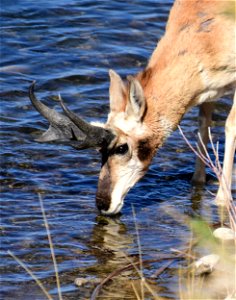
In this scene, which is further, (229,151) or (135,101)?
(229,151)

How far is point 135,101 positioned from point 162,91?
364mm

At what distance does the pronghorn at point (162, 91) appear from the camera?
9484mm

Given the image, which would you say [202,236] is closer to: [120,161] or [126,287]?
[126,287]

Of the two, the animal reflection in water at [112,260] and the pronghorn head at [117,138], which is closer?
the animal reflection in water at [112,260]

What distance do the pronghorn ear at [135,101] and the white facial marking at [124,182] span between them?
482mm

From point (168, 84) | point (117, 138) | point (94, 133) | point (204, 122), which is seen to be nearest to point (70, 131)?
point (94, 133)

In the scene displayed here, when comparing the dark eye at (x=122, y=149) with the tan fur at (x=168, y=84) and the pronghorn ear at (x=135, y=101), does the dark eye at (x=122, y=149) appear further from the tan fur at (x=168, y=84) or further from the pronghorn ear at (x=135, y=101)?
the pronghorn ear at (x=135, y=101)

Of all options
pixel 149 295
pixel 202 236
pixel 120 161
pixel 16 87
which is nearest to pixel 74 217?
pixel 120 161

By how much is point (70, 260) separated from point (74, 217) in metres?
1.25

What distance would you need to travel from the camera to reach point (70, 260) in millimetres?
8352

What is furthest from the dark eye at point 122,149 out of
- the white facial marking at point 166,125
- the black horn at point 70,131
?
the white facial marking at point 166,125

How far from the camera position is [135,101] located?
9.34 meters

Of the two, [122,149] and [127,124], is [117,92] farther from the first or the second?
[122,149]

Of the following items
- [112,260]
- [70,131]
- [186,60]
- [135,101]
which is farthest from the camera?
[186,60]
